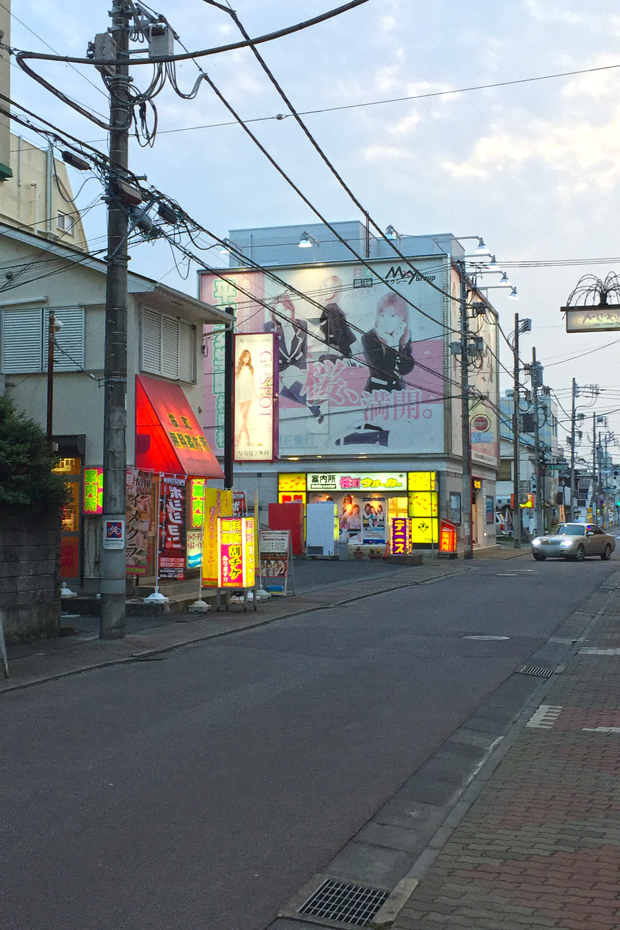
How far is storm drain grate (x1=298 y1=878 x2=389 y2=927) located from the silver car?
105 feet

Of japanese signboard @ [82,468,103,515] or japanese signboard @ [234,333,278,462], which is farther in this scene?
japanese signboard @ [234,333,278,462]

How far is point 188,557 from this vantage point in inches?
811

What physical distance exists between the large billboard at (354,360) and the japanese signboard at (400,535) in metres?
7.48

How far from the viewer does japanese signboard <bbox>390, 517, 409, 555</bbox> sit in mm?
34500

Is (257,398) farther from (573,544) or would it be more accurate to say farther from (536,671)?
(573,544)

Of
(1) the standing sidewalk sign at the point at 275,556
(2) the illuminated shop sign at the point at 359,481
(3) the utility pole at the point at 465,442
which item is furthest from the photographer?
(2) the illuminated shop sign at the point at 359,481

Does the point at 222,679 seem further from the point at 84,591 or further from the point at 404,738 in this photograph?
the point at 84,591

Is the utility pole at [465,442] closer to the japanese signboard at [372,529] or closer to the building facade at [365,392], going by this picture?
the building facade at [365,392]

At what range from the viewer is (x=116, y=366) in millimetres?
14211

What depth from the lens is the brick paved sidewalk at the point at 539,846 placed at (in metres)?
4.40

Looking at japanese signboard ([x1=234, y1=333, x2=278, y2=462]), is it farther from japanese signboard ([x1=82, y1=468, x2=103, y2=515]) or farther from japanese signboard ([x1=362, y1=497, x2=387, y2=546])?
japanese signboard ([x1=362, y1=497, x2=387, y2=546])

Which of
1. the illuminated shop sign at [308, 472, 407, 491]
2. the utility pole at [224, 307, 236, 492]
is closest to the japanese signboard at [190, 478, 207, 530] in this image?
the utility pole at [224, 307, 236, 492]

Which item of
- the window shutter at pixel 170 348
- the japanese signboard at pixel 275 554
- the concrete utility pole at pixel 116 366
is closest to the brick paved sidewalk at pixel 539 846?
the concrete utility pole at pixel 116 366

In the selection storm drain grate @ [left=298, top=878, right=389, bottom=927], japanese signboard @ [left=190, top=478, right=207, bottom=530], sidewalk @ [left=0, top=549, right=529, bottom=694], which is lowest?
storm drain grate @ [left=298, top=878, right=389, bottom=927]
